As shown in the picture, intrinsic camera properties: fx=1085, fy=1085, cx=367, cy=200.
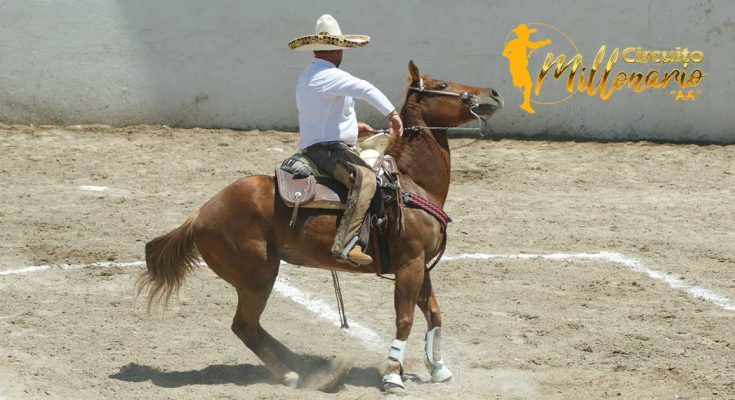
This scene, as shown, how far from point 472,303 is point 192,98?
22.6ft

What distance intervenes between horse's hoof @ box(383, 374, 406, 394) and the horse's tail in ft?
5.11

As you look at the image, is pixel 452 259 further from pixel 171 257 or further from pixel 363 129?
pixel 171 257

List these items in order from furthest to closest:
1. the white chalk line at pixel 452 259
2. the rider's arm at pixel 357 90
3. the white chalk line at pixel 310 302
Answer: the white chalk line at pixel 452 259 < the white chalk line at pixel 310 302 < the rider's arm at pixel 357 90

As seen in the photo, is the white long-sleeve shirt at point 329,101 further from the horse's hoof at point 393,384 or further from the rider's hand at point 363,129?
the horse's hoof at point 393,384

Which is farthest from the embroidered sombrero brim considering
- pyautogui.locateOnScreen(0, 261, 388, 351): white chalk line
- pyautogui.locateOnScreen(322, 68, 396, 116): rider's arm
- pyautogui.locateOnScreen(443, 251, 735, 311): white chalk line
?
pyautogui.locateOnScreen(443, 251, 735, 311): white chalk line

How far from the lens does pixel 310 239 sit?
7.22m

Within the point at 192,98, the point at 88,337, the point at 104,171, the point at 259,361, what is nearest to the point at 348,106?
the point at 259,361

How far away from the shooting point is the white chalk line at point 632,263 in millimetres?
9312

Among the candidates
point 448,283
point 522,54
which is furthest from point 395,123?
point 522,54

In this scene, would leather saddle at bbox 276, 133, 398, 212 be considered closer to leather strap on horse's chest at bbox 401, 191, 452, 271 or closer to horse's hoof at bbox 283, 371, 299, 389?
leather strap on horse's chest at bbox 401, 191, 452, 271

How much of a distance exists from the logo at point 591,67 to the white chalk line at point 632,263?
4.80m

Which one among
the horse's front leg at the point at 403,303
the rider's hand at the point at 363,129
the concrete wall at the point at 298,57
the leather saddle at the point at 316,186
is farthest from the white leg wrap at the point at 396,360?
the concrete wall at the point at 298,57

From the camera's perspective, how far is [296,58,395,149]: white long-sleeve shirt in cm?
682

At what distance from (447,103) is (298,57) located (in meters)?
7.64
